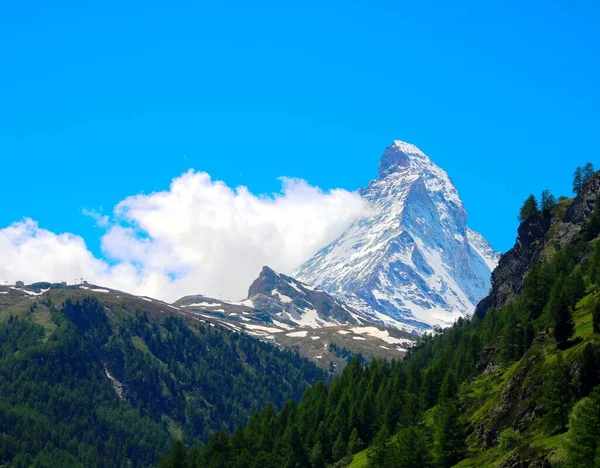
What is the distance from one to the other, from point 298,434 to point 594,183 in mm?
93254

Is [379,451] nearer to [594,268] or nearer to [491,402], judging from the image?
[491,402]

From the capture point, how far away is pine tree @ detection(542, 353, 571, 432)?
81.7 m

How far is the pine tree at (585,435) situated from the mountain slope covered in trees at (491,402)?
3.6 inches

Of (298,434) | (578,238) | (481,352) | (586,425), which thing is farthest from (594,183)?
(586,425)

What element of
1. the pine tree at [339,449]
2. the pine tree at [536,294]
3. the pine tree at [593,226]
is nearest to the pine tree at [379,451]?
the pine tree at [339,449]

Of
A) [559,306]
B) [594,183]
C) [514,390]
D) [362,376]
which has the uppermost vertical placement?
[594,183]

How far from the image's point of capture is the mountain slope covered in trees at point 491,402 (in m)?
81.9

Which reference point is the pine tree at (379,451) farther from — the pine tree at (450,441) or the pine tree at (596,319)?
the pine tree at (596,319)

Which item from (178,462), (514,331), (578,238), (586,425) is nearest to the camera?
(586,425)

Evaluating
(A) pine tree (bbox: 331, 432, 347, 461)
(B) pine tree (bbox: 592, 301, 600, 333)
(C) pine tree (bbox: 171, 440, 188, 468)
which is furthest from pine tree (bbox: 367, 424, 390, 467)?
(C) pine tree (bbox: 171, 440, 188, 468)

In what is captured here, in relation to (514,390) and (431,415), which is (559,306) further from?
(431,415)

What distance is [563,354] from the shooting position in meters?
91.8

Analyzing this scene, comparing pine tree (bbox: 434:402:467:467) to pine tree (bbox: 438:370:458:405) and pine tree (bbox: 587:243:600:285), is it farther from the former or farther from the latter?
pine tree (bbox: 587:243:600:285)

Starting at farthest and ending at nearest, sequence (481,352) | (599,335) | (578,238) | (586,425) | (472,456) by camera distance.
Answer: (578,238), (481,352), (472,456), (599,335), (586,425)
